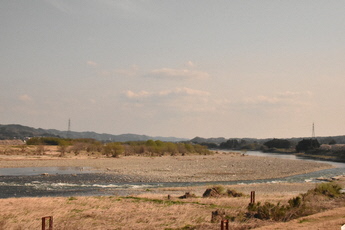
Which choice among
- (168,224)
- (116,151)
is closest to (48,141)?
(116,151)

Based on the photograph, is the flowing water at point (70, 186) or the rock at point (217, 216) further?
the flowing water at point (70, 186)

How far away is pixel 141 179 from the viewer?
43.0 m

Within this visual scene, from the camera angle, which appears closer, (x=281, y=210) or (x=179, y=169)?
(x=281, y=210)

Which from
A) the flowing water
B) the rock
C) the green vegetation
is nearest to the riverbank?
the flowing water

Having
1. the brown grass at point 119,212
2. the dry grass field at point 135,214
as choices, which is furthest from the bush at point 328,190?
the dry grass field at point 135,214

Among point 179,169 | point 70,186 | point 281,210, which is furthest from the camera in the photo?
point 179,169

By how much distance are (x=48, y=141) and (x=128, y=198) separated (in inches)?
5139

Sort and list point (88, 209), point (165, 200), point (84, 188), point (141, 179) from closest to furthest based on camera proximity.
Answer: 1. point (88, 209)
2. point (165, 200)
3. point (84, 188)
4. point (141, 179)

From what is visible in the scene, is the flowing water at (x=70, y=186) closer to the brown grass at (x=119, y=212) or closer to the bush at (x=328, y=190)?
the brown grass at (x=119, y=212)

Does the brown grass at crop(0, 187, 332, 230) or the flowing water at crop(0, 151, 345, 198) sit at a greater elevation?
the brown grass at crop(0, 187, 332, 230)

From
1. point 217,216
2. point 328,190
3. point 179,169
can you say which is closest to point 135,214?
point 217,216

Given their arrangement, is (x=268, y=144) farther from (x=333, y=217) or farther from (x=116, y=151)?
(x=333, y=217)

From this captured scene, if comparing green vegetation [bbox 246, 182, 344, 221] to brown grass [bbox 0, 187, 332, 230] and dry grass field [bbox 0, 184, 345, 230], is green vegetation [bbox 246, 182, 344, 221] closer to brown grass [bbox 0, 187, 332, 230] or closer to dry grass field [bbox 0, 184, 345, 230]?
dry grass field [bbox 0, 184, 345, 230]

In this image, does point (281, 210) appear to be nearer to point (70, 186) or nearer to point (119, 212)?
point (119, 212)
